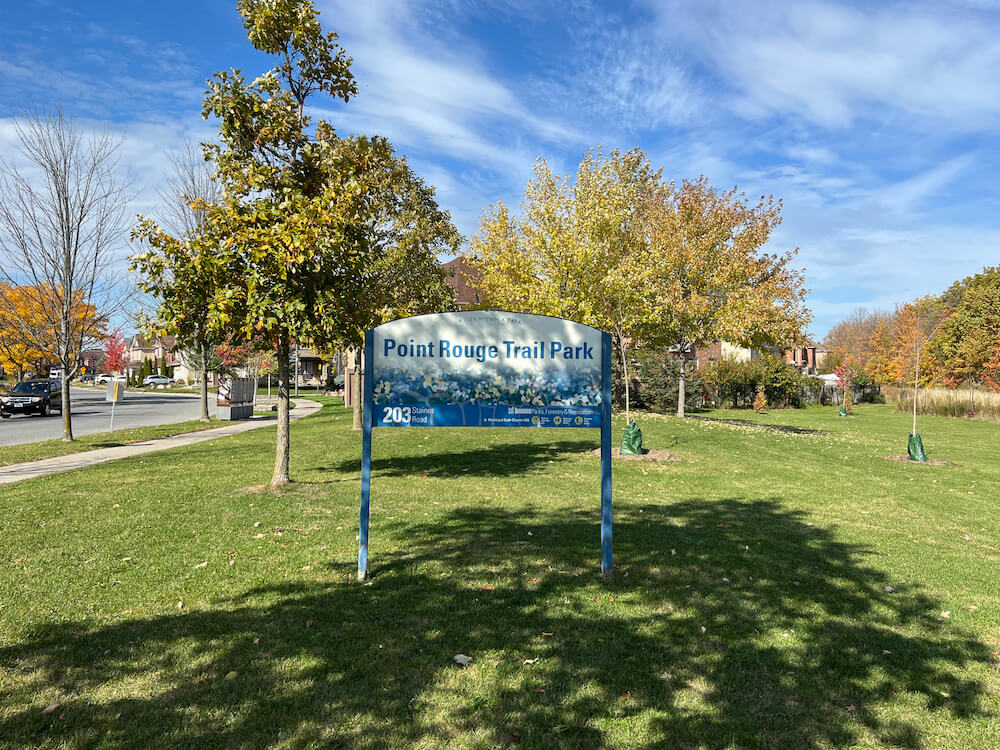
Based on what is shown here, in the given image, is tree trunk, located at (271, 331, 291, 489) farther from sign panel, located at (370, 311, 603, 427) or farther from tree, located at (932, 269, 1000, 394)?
tree, located at (932, 269, 1000, 394)


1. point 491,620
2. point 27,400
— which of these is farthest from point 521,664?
point 27,400

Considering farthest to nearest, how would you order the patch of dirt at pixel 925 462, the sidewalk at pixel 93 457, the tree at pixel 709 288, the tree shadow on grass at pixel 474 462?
the tree at pixel 709 288
the patch of dirt at pixel 925 462
the tree shadow on grass at pixel 474 462
the sidewalk at pixel 93 457

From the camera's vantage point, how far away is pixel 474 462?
12.2 meters

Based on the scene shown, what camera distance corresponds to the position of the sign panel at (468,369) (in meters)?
5.29

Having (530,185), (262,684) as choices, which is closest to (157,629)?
(262,684)

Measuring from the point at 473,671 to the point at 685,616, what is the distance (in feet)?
6.04

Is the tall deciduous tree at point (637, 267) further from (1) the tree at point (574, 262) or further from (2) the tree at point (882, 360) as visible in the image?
(2) the tree at point (882, 360)

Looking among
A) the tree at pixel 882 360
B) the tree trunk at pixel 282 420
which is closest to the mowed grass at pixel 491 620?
the tree trunk at pixel 282 420

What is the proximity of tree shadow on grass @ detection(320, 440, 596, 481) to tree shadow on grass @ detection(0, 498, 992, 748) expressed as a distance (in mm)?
5306

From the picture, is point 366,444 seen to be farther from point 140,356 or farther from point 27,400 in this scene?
point 140,356

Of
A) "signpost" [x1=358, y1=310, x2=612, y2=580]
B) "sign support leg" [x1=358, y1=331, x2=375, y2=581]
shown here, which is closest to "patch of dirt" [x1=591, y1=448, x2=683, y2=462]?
"signpost" [x1=358, y1=310, x2=612, y2=580]

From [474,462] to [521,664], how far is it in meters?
8.46

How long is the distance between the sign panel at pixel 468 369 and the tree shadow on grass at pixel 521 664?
148 centimetres

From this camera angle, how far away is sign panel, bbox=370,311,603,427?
5293 mm
